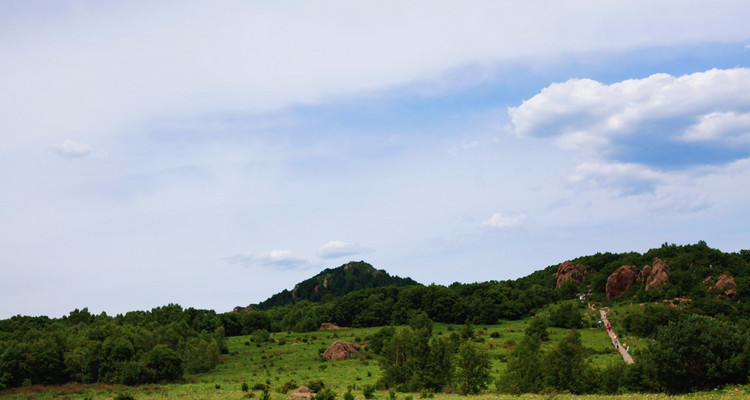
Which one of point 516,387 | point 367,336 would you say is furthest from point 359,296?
point 516,387

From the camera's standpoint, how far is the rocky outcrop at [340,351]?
97875mm

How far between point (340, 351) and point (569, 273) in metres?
106

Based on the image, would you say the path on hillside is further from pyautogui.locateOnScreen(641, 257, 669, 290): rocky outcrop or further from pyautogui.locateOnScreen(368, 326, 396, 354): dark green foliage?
pyautogui.locateOnScreen(368, 326, 396, 354): dark green foliage

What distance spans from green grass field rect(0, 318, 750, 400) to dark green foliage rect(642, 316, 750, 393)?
121 inches

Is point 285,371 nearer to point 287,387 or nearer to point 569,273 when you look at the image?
point 287,387

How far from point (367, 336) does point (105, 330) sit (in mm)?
55172

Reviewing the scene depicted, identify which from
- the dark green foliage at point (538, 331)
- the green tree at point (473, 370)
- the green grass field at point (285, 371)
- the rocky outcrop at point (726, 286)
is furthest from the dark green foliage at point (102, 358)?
the rocky outcrop at point (726, 286)

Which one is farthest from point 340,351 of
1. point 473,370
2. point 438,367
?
point 473,370

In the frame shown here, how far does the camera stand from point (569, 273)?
577 feet

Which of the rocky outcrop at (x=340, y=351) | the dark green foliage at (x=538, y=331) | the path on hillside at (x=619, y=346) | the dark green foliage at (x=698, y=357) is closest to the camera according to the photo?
the dark green foliage at (x=698, y=357)

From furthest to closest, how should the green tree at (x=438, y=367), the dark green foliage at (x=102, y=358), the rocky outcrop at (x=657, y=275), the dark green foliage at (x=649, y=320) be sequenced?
the rocky outcrop at (x=657, y=275)
the dark green foliage at (x=649, y=320)
the dark green foliage at (x=102, y=358)
the green tree at (x=438, y=367)

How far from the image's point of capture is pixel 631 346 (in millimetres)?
93000

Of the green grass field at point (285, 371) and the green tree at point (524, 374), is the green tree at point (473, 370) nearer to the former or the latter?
the green tree at point (524, 374)

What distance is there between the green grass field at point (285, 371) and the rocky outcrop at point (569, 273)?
153ft
